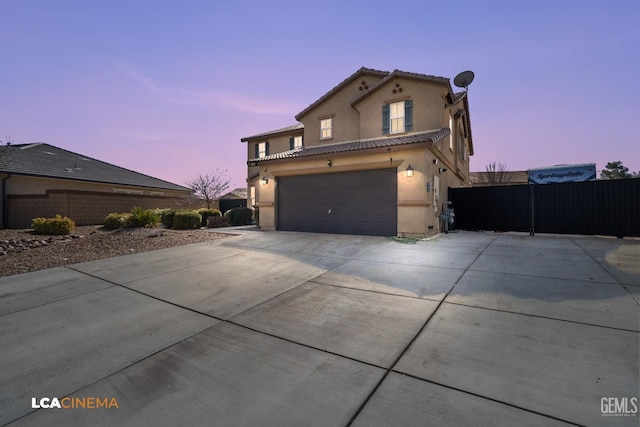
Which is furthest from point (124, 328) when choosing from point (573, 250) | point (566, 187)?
point (566, 187)

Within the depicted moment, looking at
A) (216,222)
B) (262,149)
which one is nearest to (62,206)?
(216,222)

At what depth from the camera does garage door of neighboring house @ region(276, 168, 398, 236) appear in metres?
10.7

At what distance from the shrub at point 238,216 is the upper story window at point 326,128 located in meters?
6.63

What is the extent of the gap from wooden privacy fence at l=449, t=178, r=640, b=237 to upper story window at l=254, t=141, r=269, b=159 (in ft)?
52.7

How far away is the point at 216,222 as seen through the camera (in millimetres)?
16031

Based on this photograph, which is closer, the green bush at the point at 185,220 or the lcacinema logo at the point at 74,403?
the lcacinema logo at the point at 74,403

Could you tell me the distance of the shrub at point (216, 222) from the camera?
626 inches

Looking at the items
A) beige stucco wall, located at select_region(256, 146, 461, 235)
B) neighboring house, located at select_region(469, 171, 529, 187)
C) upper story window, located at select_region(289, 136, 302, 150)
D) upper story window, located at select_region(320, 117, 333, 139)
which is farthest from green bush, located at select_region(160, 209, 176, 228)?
neighboring house, located at select_region(469, 171, 529, 187)

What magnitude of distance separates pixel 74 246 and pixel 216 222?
7.54m

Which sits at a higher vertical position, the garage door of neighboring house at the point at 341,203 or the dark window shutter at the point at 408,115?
the dark window shutter at the point at 408,115

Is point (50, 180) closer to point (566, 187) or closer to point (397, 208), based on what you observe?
point (397, 208)

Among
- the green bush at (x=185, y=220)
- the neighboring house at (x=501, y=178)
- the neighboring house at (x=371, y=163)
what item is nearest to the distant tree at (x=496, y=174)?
the neighboring house at (x=501, y=178)

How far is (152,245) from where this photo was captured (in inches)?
360

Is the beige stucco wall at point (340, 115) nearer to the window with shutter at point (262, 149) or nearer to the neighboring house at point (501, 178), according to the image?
the window with shutter at point (262, 149)
